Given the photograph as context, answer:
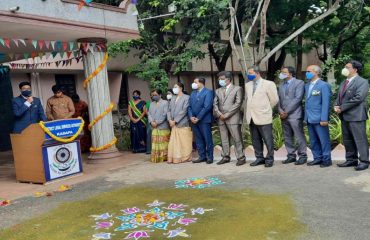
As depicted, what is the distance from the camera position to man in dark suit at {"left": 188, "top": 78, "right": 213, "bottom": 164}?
25.0ft

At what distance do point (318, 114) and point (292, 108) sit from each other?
477 mm

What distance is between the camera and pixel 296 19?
12781 millimetres

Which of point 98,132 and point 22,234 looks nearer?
point 22,234

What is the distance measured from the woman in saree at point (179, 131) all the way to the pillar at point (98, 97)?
149 centimetres

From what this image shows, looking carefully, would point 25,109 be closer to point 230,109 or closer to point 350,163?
point 230,109

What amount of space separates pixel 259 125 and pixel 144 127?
3.62 m

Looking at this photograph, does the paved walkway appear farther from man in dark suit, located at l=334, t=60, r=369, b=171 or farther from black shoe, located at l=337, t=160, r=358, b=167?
man in dark suit, located at l=334, t=60, r=369, b=171

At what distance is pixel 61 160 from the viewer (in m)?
7.00

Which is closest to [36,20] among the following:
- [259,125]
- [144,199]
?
[144,199]

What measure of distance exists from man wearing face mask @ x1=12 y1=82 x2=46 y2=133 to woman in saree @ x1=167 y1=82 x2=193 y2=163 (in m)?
2.52

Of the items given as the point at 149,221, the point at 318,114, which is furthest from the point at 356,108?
the point at 149,221

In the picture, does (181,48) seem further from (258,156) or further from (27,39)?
(258,156)

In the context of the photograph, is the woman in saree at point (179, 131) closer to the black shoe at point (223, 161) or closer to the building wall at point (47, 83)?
the black shoe at point (223, 161)

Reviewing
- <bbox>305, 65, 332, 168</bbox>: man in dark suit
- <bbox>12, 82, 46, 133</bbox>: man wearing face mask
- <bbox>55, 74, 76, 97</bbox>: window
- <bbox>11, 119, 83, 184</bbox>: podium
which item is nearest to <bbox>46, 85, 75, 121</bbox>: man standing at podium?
<bbox>12, 82, 46, 133</bbox>: man wearing face mask
